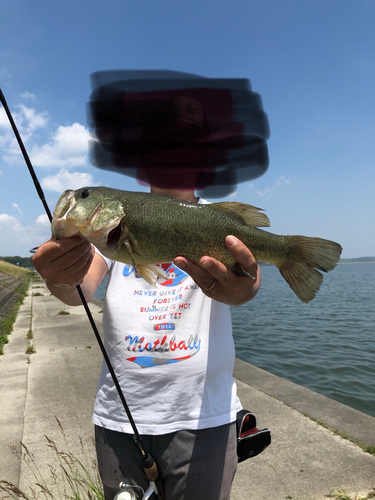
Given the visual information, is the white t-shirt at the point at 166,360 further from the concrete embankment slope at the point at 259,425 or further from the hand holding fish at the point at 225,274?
the concrete embankment slope at the point at 259,425

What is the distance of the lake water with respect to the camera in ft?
29.1

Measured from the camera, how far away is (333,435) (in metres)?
4.20

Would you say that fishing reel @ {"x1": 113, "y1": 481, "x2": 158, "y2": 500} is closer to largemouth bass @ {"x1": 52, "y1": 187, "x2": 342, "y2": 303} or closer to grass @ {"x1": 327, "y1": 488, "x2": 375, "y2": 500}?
largemouth bass @ {"x1": 52, "y1": 187, "x2": 342, "y2": 303}

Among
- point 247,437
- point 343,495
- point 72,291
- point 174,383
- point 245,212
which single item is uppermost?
point 245,212

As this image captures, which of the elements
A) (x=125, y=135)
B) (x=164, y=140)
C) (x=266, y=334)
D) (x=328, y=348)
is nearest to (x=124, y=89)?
(x=125, y=135)

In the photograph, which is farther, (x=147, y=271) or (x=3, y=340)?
(x=3, y=340)

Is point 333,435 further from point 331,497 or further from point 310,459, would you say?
point 331,497

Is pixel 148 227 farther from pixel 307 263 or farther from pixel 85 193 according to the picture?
pixel 307 263

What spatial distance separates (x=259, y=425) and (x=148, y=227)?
12.5 feet

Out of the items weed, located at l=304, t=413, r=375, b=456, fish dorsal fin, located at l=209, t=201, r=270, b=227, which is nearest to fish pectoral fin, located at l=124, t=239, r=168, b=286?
fish dorsal fin, located at l=209, t=201, r=270, b=227

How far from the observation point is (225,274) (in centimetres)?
172

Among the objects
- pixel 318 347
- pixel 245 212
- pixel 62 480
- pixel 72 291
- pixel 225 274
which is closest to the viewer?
pixel 225 274

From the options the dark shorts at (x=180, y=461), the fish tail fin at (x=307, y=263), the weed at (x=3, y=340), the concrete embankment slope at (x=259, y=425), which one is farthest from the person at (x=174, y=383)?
the weed at (x=3, y=340)

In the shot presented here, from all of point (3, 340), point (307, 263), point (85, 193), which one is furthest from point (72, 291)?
point (3, 340)
